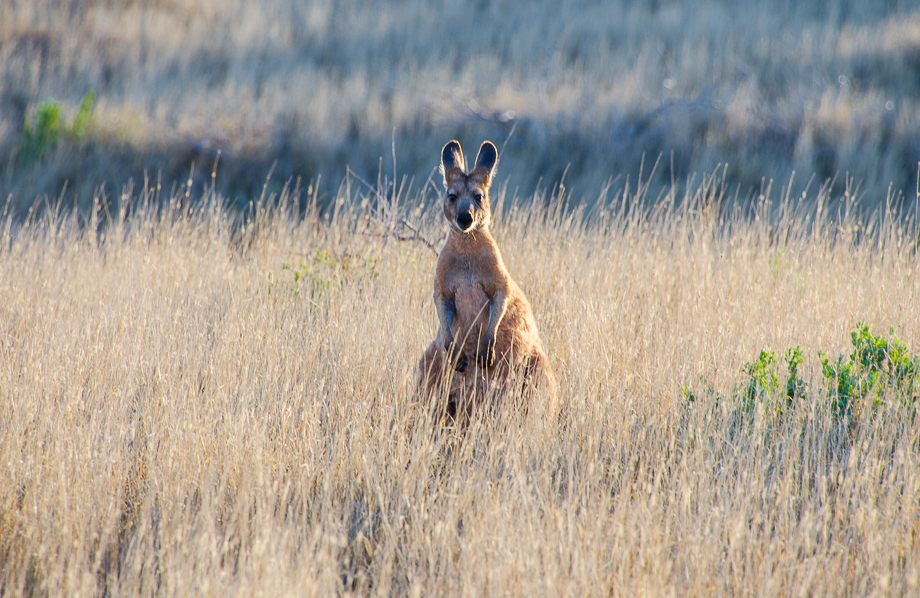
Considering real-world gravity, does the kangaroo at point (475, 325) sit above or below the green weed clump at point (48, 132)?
below

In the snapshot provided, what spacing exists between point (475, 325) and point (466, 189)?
2.79 ft

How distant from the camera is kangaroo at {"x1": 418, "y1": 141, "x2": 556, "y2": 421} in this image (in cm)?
432

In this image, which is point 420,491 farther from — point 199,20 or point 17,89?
point 199,20

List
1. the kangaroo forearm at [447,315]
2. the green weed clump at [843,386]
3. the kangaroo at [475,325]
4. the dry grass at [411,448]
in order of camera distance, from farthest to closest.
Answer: the kangaroo forearm at [447,315]
the kangaroo at [475,325]
the green weed clump at [843,386]
the dry grass at [411,448]

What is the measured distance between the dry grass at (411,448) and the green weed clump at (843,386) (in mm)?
130

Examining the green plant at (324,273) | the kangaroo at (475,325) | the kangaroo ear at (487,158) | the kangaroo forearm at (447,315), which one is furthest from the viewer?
the green plant at (324,273)

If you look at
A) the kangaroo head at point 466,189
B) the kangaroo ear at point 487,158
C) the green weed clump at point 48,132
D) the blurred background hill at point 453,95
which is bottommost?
the kangaroo head at point 466,189

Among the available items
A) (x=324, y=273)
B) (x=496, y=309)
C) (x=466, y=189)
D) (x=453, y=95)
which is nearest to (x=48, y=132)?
(x=453, y=95)

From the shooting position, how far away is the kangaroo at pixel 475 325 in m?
4.32

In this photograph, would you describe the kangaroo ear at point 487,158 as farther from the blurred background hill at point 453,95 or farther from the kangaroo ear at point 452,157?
the blurred background hill at point 453,95

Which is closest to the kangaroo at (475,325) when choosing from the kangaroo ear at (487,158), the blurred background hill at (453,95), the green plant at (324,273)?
the kangaroo ear at (487,158)

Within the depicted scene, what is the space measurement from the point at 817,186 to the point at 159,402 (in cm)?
1071

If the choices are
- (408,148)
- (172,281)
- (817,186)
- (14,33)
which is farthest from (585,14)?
(172,281)

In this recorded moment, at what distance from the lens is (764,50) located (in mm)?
16641
